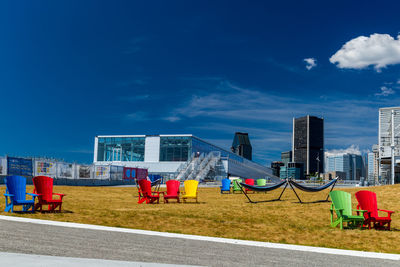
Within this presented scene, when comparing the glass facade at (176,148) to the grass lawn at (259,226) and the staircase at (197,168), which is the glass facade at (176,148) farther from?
the grass lawn at (259,226)

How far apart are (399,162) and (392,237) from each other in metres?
39.3

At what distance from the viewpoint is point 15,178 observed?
37.1 feet

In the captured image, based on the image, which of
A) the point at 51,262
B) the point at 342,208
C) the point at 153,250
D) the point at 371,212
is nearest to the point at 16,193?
the point at 153,250

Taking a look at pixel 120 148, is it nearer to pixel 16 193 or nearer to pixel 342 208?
pixel 16 193

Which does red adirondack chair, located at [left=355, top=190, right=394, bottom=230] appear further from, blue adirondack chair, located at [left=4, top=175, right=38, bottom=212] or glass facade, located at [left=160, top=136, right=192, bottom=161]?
glass facade, located at [left=160, top=136, right=192, bottom=161]

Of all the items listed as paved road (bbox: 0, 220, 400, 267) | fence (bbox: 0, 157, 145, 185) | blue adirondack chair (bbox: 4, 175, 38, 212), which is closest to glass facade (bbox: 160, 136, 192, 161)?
fence (bbox: 0, 157, 145, 185)

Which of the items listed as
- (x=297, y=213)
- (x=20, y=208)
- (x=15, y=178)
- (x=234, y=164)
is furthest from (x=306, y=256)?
(x=234, y=164)

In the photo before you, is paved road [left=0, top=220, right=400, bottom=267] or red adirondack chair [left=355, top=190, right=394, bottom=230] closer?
paved road [left=0, top=220, right=400, bottom=267]

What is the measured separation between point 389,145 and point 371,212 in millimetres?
46051

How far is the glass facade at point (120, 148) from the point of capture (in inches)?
2367

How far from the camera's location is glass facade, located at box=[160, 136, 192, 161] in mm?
57094

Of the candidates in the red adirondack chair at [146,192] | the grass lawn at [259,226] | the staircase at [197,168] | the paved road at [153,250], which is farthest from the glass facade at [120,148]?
the paved road at [153,250]

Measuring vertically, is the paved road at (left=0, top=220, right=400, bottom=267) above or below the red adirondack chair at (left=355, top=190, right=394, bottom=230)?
below

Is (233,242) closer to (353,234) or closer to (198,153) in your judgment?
(353,234)
